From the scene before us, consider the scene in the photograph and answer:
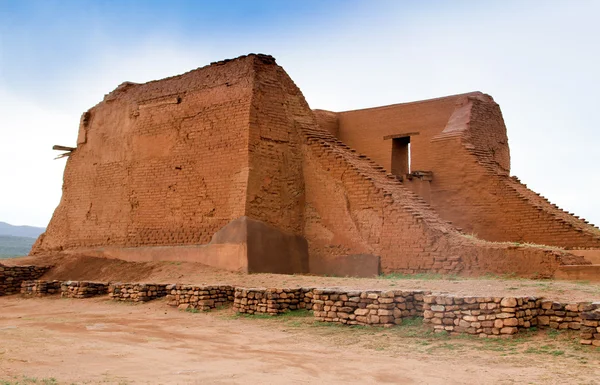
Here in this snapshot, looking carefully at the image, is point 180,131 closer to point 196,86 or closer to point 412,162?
point 196,86

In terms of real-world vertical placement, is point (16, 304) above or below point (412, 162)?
below

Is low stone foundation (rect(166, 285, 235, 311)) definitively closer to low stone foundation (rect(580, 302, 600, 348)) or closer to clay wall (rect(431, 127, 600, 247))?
low stone foundation (rect(580, 302, 600, 348))

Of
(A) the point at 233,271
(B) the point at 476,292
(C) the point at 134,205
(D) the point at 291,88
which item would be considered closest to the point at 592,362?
(B) the point at 476,292

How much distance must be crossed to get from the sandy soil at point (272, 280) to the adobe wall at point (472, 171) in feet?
16.1

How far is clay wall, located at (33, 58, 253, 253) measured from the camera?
1438 cm

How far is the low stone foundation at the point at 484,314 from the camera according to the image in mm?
7281

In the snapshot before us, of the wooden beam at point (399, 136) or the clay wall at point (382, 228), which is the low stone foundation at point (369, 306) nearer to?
the clay wall at point (382, 228)

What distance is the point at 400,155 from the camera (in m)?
18.3

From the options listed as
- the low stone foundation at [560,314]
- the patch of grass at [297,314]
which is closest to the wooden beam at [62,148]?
the patch of grass at [297,314]

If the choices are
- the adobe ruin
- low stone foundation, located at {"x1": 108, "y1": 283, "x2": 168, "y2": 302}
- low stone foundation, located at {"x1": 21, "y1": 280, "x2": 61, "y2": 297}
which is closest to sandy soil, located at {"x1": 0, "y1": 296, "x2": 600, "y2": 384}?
low stone foundation, located at {"x1": 108, "y1": 283, "x2": 168, "y2": 302}

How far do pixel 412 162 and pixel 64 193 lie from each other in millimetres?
9832

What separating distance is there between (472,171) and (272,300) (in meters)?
8.08

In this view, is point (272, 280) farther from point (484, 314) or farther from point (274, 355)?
point (484, 314)

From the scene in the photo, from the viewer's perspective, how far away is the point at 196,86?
50.3ft
